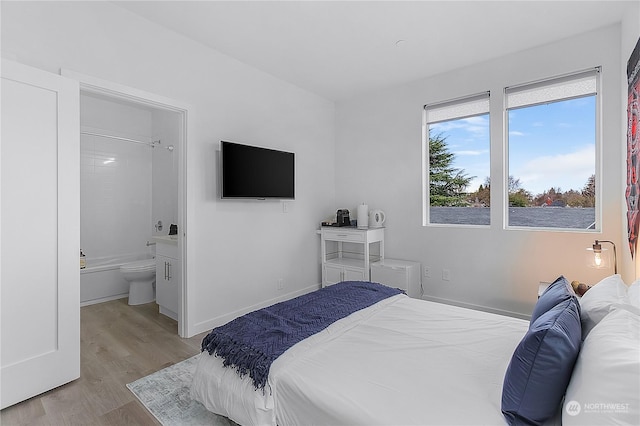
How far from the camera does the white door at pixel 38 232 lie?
1.90 metres

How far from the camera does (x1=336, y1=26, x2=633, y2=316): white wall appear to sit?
2746 mm


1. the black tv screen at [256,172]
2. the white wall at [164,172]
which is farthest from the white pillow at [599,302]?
the white wall at [164,172]

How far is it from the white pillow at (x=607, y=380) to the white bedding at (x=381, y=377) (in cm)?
26

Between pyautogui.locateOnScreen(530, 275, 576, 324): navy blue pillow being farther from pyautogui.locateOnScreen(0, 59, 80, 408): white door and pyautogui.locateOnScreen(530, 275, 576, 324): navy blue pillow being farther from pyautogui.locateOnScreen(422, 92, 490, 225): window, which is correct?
pyautogui.locateOnScreen(0, 59, 80, 408): white door

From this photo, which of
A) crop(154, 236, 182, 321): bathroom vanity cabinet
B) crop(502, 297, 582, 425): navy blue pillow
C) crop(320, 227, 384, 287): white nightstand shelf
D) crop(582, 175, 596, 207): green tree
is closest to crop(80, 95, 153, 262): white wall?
crop(154, 236, 182, 321): bathroom vanity cabinet

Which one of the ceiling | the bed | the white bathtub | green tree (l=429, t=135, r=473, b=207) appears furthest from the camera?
the white bathtub

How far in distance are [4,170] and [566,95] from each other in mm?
4382

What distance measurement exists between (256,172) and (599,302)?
9.43ft

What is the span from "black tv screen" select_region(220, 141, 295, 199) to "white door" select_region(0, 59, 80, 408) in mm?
1207

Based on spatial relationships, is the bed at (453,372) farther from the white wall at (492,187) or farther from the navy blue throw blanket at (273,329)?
the white wall at (492,187)

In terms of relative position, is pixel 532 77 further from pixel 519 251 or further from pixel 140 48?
pixel 140 48

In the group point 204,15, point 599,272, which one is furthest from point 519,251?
point 204,15

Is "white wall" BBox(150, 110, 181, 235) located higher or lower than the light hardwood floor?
higher

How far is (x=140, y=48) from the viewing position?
2582 mm
